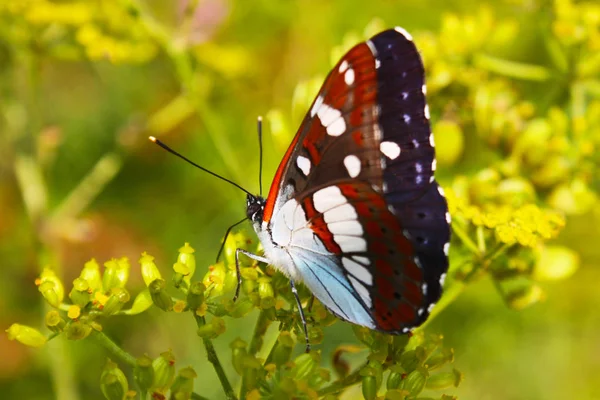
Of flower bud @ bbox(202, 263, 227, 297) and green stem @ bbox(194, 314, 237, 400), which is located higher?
flower bud @ bbox(202, 263, 227, 297)

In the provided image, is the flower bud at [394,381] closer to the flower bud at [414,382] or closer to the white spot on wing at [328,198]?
the flower bud at [414,382]

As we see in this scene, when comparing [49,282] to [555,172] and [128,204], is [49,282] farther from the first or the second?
[128,204]

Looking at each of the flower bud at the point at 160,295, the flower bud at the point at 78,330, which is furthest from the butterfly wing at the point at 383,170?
the flower bud at the point at 78,330

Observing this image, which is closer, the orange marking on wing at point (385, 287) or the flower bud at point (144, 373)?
the flower bud at point (144, 373)

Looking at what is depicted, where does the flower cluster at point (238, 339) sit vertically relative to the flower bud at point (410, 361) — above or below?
above

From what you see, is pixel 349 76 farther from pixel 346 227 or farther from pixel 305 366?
pixel 305 366

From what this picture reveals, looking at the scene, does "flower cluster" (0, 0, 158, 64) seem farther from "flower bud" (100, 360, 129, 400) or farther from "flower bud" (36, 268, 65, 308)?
"flower bud" (100, 360, 129, 400)

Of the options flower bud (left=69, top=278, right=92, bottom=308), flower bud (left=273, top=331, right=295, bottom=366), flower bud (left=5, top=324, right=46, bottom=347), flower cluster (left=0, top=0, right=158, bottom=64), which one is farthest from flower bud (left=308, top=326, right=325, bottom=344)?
flower cluster (left=0, top=0, right=158, bottom=64)
